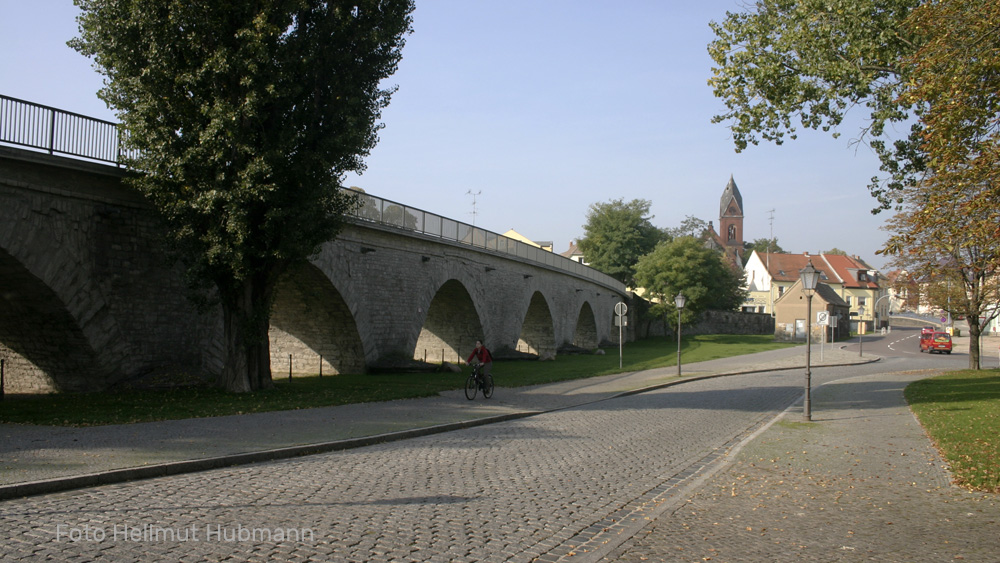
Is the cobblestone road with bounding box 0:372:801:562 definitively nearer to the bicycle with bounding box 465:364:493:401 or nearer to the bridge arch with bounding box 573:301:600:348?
the bicycle with bounding box 465:364:493:401

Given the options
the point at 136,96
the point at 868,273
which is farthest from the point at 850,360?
the point at 868,273

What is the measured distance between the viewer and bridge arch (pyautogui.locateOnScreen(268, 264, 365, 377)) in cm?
2273

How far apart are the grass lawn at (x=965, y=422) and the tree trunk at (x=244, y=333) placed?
13389mm

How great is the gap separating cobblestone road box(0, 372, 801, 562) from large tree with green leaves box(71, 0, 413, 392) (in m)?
6.81

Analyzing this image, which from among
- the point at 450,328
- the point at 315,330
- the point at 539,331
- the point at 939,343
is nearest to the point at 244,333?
the point at 315,330

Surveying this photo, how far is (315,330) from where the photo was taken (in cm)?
2420

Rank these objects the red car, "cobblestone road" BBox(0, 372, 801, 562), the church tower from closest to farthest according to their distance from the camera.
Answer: "cobblestone road" BBox(0, 372, 801, 562)
the red car
the church tower

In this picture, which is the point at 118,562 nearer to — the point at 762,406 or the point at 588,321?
the point at 762,406

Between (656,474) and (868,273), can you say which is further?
(868,273)

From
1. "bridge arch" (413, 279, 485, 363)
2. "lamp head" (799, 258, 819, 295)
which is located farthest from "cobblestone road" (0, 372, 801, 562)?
"bridge arch" (413, 279, 485, 363)

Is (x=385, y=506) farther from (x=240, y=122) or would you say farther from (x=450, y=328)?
(x=450, y=328)

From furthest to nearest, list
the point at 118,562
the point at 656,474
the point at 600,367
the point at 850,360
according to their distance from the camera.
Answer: the point at 850,360, the point at 600,367, the point at 656,474, the point at 118,562

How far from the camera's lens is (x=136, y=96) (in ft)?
49.6

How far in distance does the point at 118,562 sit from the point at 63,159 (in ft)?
38.4
